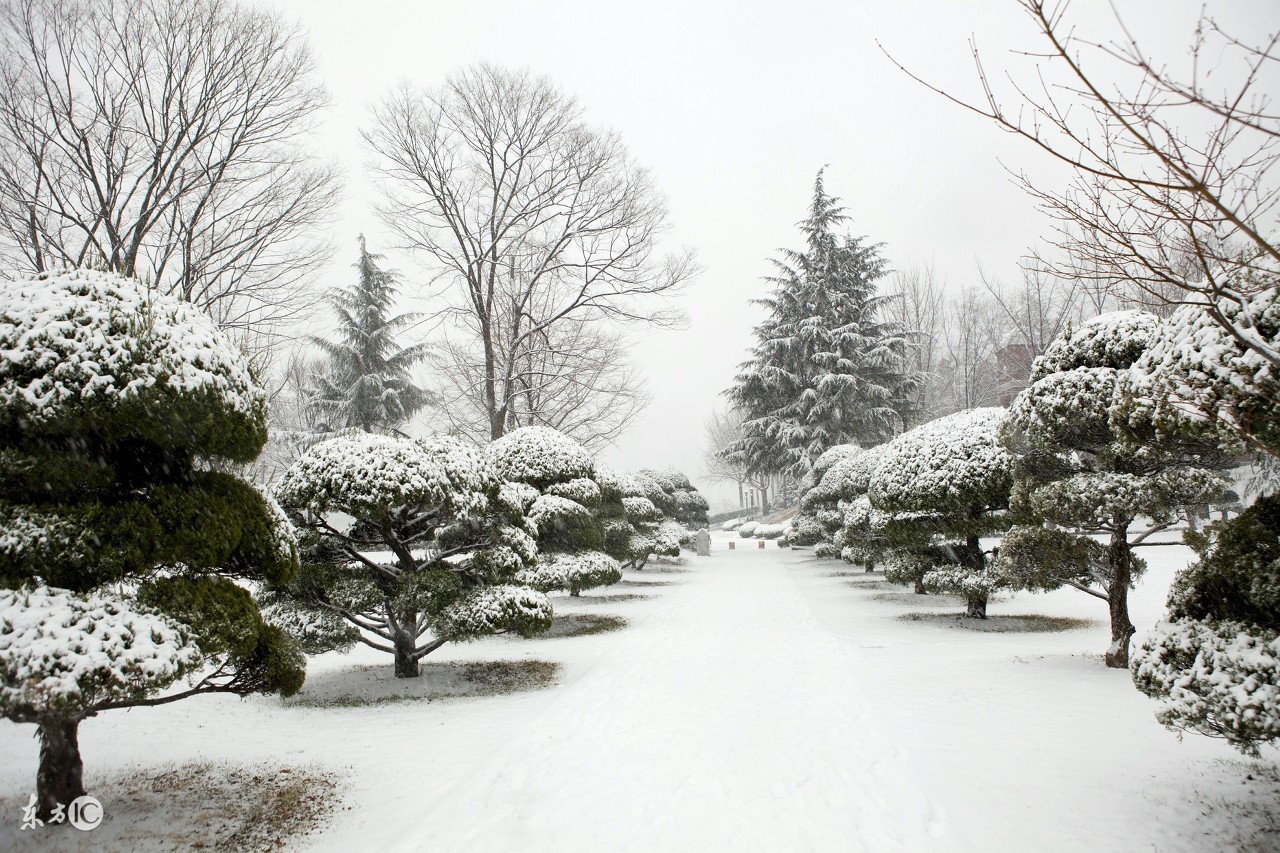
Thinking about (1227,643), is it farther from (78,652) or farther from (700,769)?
(78,652)

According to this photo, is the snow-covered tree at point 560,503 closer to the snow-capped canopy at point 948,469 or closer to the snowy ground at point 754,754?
the snowy ground at point 754,754

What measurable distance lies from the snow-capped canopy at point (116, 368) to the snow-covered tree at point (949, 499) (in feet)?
24.8

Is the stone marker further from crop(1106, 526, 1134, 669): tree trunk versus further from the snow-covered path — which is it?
crop(1106, 526, 1134, 669): tree trunk

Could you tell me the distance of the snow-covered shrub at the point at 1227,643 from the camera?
2.64 metres

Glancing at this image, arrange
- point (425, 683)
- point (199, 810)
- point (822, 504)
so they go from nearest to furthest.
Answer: point (199, 810) → point (425, 683) → point (822, 504)

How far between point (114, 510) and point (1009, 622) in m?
9.75

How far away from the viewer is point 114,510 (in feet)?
10.3

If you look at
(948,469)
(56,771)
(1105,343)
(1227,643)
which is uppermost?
(1105,343)

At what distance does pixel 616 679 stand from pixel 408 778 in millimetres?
2634

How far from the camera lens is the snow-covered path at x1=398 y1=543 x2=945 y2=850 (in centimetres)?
321

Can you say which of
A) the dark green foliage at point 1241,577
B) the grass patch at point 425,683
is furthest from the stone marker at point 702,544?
the dark green foliage at point 1241,577

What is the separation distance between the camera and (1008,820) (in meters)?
3.23

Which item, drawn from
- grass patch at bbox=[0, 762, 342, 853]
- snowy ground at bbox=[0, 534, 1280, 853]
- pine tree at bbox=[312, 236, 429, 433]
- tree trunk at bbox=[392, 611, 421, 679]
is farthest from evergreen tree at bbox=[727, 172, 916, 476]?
grass patch at bbox=[0, 762, 342, 853]

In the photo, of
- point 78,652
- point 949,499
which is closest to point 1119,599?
point 949,499
